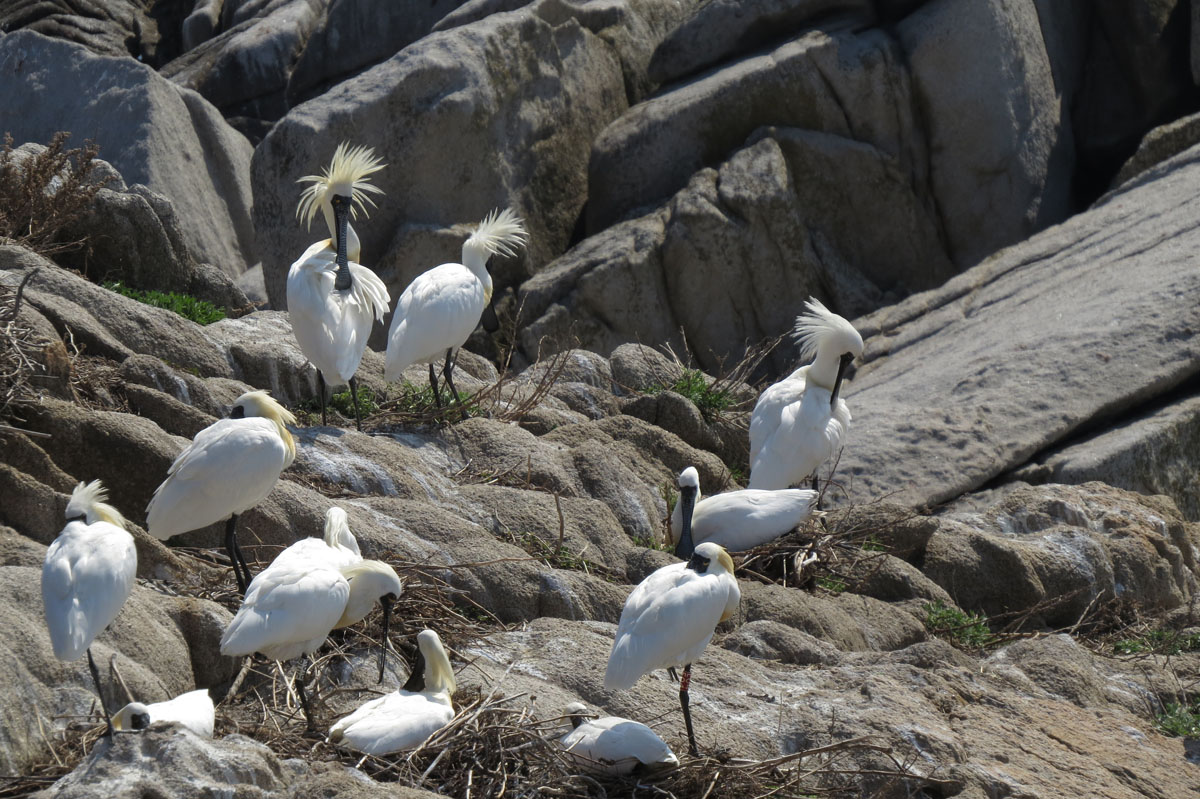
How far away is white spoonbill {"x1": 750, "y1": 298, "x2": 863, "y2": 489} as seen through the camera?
988 centimetres

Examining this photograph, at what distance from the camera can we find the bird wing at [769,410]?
10133 mm

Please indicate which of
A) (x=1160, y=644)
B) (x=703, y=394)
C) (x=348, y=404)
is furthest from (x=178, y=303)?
(x=1160, y=644)

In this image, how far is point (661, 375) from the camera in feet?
42.3

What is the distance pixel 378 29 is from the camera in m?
22.8

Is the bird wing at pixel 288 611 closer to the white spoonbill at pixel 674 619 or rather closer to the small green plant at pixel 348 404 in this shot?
the white spoonbill at pixel 674 619

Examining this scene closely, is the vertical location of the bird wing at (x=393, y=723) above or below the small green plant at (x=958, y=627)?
above

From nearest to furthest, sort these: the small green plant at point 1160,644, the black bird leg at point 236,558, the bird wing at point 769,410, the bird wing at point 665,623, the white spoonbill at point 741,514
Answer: the bird wing at point 665,623 → the black bird leg at point 236,558 → the white spoonbill at point 741,514 → the small green plant at point 1160,644 → the bird wing at point 769,410

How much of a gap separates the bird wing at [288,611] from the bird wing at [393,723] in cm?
40

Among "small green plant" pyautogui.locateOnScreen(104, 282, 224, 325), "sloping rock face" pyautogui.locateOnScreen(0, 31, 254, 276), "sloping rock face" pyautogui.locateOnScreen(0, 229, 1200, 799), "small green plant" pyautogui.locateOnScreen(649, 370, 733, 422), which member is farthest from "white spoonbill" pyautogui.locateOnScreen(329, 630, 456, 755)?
"sloping rock face" pyautogui.locateOnScreen(0, 31, 254, 276)

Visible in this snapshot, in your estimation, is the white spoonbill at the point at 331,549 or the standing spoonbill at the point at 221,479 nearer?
the white spoonbill at the point at 331,549

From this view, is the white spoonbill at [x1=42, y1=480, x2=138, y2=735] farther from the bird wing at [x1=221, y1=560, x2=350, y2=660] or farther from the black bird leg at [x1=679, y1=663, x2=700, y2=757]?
the black bird leg at [x1=679, y1=663, x2=700, y2=757]

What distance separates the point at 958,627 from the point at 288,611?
191 inches

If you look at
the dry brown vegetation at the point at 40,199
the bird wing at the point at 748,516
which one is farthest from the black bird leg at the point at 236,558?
the dry brown vegetation at the point at 40,199

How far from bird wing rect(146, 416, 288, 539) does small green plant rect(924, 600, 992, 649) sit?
4.49 meters
